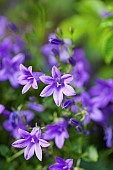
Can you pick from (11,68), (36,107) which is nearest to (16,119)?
(36,107)

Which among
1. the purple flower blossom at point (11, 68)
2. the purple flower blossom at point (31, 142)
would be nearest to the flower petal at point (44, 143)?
the purple flower blossom at point (31, 142)

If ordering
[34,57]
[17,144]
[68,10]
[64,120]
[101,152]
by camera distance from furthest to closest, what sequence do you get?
1. [68,10]
2. [34,57]
3. [101,152]
4. [64,120]
5. [17,144]

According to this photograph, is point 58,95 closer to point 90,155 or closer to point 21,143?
point 21,143

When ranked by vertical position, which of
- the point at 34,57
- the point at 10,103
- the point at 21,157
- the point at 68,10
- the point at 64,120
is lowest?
the point at 21,157

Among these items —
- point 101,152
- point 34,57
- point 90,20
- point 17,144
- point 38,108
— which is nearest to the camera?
point 17,144

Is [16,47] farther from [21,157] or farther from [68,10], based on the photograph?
[68,10]

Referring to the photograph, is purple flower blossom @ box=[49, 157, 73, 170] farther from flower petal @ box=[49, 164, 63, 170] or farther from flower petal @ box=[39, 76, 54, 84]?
flower petal @ box=[39, 76, 54, 84]

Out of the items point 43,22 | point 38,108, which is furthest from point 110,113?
point 43,22
